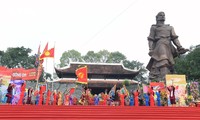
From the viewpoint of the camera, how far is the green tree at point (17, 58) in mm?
40219

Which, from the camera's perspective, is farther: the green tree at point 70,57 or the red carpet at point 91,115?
the green tree at point 70,57

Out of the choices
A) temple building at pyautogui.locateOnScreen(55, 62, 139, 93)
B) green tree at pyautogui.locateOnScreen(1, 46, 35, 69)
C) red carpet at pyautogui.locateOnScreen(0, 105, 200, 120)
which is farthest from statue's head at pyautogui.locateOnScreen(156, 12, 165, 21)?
green tree at pyautogui.locateOnScreen(1, 46, 35, 69)

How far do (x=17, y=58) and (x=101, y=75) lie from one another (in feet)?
63.6

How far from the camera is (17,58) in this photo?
41.3m

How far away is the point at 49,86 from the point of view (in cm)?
2308

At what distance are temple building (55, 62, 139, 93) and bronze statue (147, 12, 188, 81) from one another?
9143mm

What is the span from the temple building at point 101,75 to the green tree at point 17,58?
16.8 meters

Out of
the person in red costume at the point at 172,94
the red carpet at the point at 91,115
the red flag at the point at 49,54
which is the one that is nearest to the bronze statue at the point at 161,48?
the person in red costume at the point at 172,94

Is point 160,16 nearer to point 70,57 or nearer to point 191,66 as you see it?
point 191,66

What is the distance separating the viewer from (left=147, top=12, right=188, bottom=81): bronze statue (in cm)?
1505

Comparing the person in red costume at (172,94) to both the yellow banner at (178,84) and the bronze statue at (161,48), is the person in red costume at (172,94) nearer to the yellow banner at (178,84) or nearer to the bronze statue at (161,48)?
the yellow banner at (178,84)

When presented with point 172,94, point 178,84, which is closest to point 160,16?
A: point 178,84

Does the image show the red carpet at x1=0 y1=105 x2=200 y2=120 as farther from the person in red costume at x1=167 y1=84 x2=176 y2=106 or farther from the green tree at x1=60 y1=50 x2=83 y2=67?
the green tree at x1=60 y1=50 x2=83 y2=67

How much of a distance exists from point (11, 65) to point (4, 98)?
2956cm
